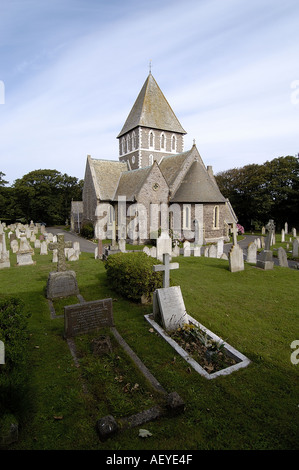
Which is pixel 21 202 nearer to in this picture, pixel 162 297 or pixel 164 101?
pixel 164 101

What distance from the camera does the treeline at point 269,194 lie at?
39094 millimetres

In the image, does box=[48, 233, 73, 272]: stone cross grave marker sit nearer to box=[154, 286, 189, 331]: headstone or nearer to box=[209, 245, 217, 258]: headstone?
box=[154, 286, 189, 331]: headstone

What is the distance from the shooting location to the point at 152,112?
30328mm

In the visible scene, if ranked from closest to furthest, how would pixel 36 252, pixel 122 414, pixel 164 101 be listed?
1. pixel 122 414
2. pixel 36 252
3. pixel 164 101

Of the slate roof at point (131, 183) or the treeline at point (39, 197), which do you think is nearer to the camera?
the slate roof at point (131, 183)

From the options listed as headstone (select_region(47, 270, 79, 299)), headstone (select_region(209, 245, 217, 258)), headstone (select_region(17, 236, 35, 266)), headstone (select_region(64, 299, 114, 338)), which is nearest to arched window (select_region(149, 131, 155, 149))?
headstone (select_region(209, 245, 217, 258))

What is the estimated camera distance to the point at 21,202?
168 feet

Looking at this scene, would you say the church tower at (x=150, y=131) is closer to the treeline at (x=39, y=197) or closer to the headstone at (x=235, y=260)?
the headstone at (x=235, y=260)

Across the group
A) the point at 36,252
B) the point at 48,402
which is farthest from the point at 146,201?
the point at 48,402

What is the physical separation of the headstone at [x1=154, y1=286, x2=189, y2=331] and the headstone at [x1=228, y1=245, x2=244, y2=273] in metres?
5.58

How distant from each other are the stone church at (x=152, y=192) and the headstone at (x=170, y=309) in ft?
48.8

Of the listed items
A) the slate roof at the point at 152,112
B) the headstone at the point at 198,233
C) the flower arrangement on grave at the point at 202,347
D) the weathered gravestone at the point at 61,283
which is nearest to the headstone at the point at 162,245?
the weathered gravestone at the point at 61,283

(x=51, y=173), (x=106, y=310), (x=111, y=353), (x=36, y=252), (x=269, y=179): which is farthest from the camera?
(x=51, y=173)
